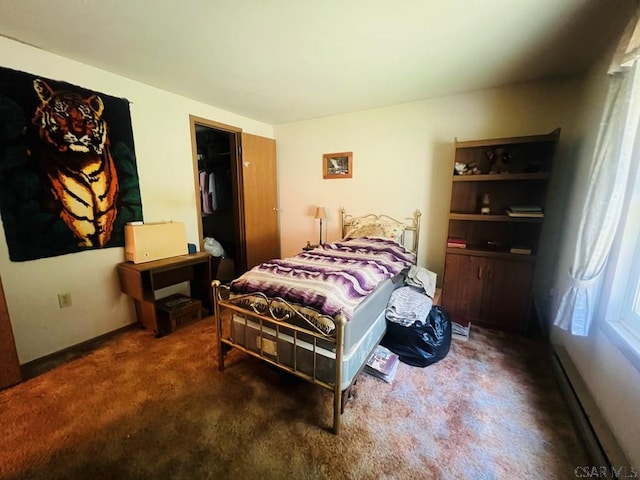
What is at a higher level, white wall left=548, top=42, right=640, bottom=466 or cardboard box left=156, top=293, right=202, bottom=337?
white wall left=548, top=42, right=640, bottom=466

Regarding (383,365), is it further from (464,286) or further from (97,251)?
(97,251)

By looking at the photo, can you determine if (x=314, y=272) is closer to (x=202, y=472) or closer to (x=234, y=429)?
(x=234, y=429)

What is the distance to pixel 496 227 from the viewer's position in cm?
275

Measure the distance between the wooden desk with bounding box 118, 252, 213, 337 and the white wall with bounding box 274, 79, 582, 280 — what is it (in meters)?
1.61

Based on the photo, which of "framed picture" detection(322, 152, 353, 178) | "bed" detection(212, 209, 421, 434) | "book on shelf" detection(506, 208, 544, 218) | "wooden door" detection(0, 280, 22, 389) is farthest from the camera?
"framed picture" detection(322, 152, 353, 178)

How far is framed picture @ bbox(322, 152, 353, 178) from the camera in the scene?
3496mm

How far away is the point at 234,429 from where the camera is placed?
147cm

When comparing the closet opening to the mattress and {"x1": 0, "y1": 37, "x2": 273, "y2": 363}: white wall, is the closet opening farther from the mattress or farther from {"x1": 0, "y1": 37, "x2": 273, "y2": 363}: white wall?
the mattress

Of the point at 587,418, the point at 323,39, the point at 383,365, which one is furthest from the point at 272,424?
the point at 323,39

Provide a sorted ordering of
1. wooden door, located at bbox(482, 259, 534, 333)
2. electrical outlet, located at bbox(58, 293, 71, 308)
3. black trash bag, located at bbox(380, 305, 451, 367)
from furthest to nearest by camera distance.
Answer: wooden door, located at bbox(482, 259, 534, 333) < electrical outlet, located at bbox(58, 293, 71, 308) < black trash bag, located at bbox(380, 305, 451, 367)

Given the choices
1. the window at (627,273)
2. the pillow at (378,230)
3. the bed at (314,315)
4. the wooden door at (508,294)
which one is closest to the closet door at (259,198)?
the pillow at (378,230)

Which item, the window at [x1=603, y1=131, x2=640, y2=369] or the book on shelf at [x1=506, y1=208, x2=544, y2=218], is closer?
the window at [x1=603, y1=131, x2=640, y2=369]

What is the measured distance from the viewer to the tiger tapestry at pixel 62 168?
1.83 metres

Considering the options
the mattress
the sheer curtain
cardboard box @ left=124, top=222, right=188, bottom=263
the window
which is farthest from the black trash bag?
cardboard box @ left=124, top=222, right=188, bottom=263
